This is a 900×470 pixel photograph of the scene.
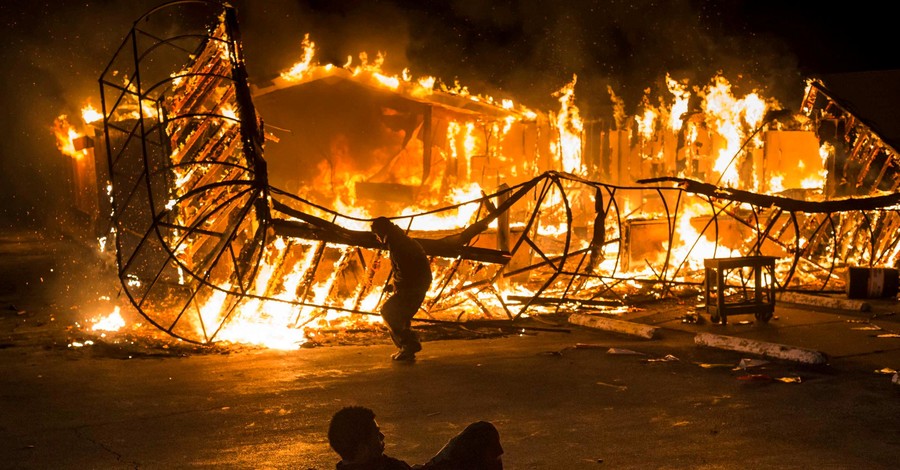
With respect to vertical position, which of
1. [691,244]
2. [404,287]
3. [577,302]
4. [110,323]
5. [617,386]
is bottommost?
[617,386]

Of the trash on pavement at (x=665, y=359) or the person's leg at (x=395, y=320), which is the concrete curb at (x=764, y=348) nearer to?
the trash on pavement at (x=665, y=359)

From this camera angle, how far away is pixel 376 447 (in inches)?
165

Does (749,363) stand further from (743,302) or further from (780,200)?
(780,200)

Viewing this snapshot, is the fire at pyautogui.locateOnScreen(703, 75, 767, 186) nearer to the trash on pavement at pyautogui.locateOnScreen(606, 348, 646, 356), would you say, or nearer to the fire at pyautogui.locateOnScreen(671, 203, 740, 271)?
the fire at pyautogui.locateOnScreen(671, 203, 740, 271)

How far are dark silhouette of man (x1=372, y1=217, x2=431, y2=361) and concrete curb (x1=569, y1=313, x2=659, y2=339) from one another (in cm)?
324

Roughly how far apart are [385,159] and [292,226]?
31.7 feet

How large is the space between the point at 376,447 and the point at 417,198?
16382mm

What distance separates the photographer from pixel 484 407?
760 centimetres

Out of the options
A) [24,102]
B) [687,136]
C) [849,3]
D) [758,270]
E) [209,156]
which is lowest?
[758,270]

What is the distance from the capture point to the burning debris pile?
1122 centimetres

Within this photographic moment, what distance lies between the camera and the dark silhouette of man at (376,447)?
13.5ft

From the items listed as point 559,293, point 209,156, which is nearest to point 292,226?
point 209,156

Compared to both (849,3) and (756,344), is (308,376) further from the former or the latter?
(849,3)

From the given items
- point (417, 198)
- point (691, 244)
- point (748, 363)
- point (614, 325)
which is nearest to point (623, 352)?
point (748, 363)
